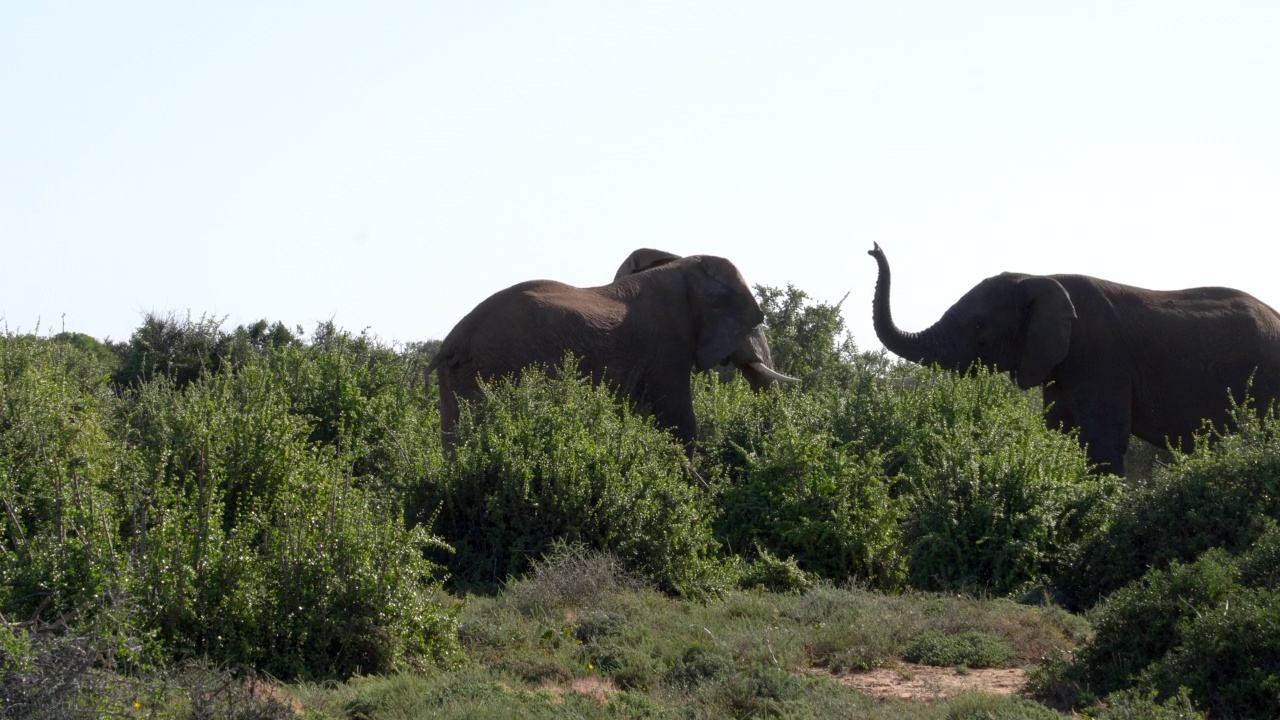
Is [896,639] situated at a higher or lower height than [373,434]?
lower

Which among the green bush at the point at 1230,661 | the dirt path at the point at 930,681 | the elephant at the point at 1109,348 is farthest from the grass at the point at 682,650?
the elephant at the point at 1109,348

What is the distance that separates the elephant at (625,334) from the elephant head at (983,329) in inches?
59.2

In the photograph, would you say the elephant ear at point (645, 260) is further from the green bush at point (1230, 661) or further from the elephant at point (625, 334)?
the green bush at point (1230, 661)

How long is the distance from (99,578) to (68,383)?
6.91 meters

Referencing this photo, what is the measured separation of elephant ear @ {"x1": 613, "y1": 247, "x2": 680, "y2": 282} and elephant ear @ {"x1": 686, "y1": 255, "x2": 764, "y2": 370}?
113 centimetres

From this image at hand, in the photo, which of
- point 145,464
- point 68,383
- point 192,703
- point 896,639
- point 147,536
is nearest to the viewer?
point 192,703

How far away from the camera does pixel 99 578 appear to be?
7621mm

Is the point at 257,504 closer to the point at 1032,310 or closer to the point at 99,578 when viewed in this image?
the point at 99,578

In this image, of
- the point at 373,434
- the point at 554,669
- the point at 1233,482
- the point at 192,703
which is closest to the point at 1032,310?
the point at 1233,482

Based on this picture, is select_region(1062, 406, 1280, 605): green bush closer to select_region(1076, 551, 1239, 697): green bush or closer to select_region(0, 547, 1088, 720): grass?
select_region(0, 547, 1088, 720): grass

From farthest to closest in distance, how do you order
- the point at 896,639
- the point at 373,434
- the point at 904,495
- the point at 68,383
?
the point at 373,434, the point at 68,383, the point at 904,495, the point at 896,639

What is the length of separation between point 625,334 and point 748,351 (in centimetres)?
240

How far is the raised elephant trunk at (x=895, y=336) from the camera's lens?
630 inches

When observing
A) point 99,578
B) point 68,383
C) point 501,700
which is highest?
point 68,383
